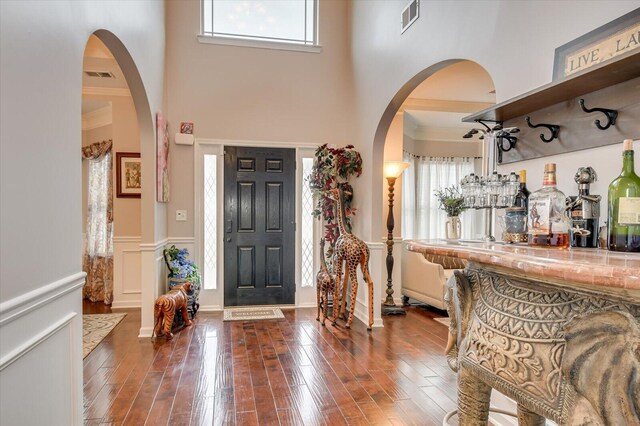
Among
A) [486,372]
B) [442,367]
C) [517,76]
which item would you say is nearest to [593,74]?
[517,76]

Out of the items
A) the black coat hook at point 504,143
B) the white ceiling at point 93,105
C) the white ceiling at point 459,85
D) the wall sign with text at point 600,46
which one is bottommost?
the black coat hook at point 504,143

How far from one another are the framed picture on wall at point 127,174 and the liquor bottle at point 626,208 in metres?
5.03

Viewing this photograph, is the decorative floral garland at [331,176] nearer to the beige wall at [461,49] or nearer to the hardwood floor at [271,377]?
the beige wall at [461,49]

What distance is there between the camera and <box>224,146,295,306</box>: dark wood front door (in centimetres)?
499

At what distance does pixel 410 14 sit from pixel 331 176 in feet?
6.41

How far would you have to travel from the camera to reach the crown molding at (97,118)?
559 cm

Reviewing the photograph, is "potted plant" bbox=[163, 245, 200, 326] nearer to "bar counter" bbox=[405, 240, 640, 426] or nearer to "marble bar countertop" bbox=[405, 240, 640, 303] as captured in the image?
"bar counter" bbox=[405, 240, 640, 426]

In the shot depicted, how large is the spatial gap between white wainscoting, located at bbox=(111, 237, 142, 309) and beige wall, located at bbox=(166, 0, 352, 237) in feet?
2.38

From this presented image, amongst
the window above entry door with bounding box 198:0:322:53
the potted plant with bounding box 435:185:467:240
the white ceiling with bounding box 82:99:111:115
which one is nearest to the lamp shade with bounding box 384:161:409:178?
the potted plant with bounding box 435:185:467:240

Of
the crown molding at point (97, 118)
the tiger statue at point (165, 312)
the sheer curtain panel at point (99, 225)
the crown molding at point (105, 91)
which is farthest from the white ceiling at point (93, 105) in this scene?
the tiger statue at point (165, 312)

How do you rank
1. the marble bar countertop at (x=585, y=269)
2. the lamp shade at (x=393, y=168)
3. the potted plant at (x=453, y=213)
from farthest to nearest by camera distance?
the potted plant at (x=453, y=213) → the lamp shade at (x=393, y=168) → the marble bar countertop at (x=585, y=269)

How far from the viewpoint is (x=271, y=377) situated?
2895 millimetres

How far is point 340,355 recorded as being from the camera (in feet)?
11.0

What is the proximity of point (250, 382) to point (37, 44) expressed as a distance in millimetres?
2343
